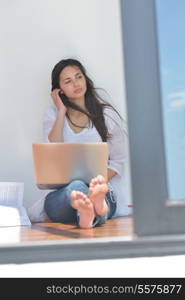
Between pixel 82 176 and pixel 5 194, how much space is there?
686 millimetres

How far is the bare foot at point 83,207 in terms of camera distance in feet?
7.31

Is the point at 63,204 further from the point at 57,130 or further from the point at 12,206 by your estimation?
the point at 57,130

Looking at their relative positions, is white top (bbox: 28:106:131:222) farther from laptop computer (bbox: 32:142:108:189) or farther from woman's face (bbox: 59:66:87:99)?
laptop computer (bbox: 32:142:108:189)

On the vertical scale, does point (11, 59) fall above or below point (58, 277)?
above

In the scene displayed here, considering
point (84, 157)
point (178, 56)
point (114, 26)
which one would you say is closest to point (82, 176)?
point (84, 157)

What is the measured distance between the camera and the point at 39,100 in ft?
11.5

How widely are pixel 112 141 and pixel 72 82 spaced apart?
1.43 feet

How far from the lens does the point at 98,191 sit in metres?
2.25

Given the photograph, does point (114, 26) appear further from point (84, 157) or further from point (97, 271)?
point (97, 271)

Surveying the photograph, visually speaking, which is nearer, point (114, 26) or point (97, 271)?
point (97, 271)

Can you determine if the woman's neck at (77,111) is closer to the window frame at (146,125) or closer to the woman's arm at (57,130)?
the woman's arm at (57,130)

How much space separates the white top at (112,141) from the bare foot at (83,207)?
658 mm

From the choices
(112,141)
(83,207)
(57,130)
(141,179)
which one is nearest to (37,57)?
(57,130)

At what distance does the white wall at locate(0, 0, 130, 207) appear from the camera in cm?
347
